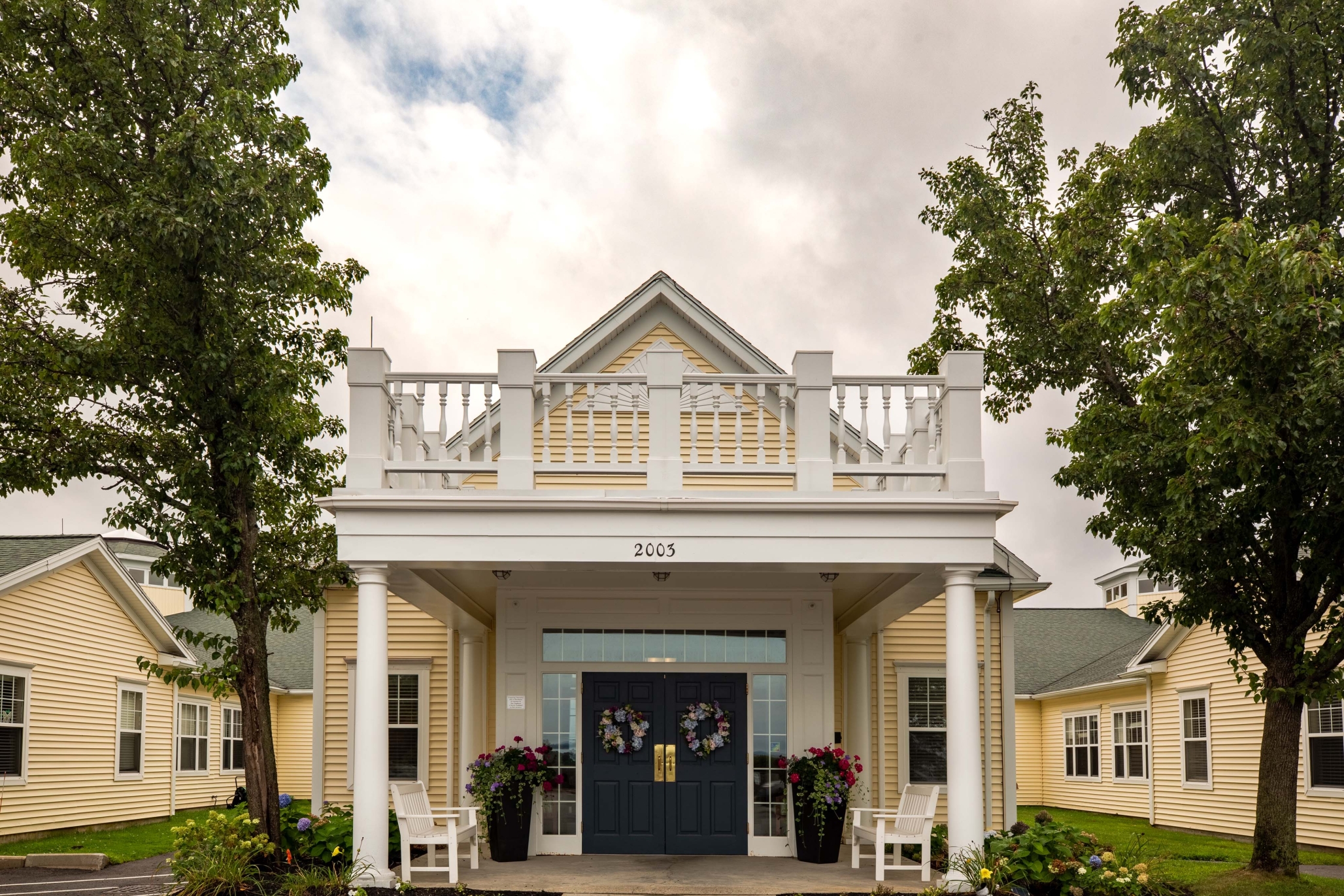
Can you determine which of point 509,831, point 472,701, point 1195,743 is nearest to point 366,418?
point 509,831

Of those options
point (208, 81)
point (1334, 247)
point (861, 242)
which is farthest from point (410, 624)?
point (1334, 247)

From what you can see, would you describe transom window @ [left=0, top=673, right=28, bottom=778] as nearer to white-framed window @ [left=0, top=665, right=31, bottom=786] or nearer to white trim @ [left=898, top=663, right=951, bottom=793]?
white-framed window @ [left=0, top=665, right=31, bottom=786]

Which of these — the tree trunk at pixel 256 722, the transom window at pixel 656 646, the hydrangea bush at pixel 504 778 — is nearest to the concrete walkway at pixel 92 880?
the tree trunk at pixel 256 722

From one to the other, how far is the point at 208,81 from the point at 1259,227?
34.1 feet

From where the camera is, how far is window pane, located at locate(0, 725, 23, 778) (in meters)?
17.5

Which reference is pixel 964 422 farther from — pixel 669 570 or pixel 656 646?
pixel 656 646

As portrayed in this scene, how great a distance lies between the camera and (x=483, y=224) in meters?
20.8

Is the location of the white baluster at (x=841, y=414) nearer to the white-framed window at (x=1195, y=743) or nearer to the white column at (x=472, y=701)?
the white column at (x=472, y=701)

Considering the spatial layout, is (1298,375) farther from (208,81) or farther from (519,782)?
(208,81)

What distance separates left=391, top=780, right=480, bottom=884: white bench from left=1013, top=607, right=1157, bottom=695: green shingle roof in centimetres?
1773

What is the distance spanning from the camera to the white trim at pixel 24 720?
689 inches

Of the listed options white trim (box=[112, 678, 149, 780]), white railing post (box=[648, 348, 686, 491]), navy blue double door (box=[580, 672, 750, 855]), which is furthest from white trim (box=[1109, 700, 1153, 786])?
white trim (box=[112, 678, 149, 780])

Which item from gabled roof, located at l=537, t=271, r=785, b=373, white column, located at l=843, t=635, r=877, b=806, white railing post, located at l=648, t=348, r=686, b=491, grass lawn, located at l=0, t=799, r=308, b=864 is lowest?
grass lawn, located at l=0, t=799, r=308, b=864

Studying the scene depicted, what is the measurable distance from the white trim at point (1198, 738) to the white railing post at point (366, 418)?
16003mm
